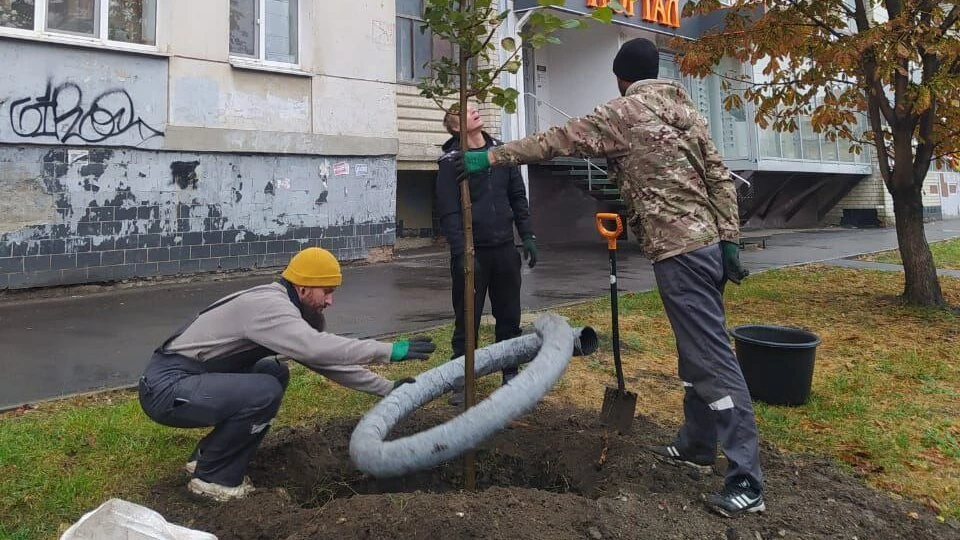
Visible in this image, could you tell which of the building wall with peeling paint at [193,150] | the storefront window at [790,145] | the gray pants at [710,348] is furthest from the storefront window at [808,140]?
the gray pants at [710,348]

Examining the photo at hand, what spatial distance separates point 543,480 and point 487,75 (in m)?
1.94

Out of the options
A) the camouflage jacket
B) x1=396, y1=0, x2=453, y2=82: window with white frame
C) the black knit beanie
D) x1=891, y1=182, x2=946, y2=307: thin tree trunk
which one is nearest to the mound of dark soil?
the camouflage jacket

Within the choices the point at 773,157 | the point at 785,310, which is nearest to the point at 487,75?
the point at 785,310

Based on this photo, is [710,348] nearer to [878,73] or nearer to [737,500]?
[737,500]

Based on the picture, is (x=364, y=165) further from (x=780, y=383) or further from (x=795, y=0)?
(x=780, y=383)

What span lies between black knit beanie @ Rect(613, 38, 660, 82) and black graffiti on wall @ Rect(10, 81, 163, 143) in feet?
26.1

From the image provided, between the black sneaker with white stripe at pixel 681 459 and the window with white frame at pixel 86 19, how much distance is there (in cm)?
898

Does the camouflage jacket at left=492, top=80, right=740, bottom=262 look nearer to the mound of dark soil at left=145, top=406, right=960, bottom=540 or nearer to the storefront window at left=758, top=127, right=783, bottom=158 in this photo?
the mound of dark soil at left=145, top=406, right=960, bottom=540

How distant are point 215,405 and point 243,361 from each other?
0.89ft

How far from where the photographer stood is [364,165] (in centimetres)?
1143

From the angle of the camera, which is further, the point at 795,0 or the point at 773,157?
the point at 773,157

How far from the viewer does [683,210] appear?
292cm

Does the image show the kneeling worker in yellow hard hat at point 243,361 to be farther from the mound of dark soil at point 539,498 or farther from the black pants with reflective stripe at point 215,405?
the mound of dark soil at point 539,498

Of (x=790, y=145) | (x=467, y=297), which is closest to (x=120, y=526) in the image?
(x=467, y=297)
